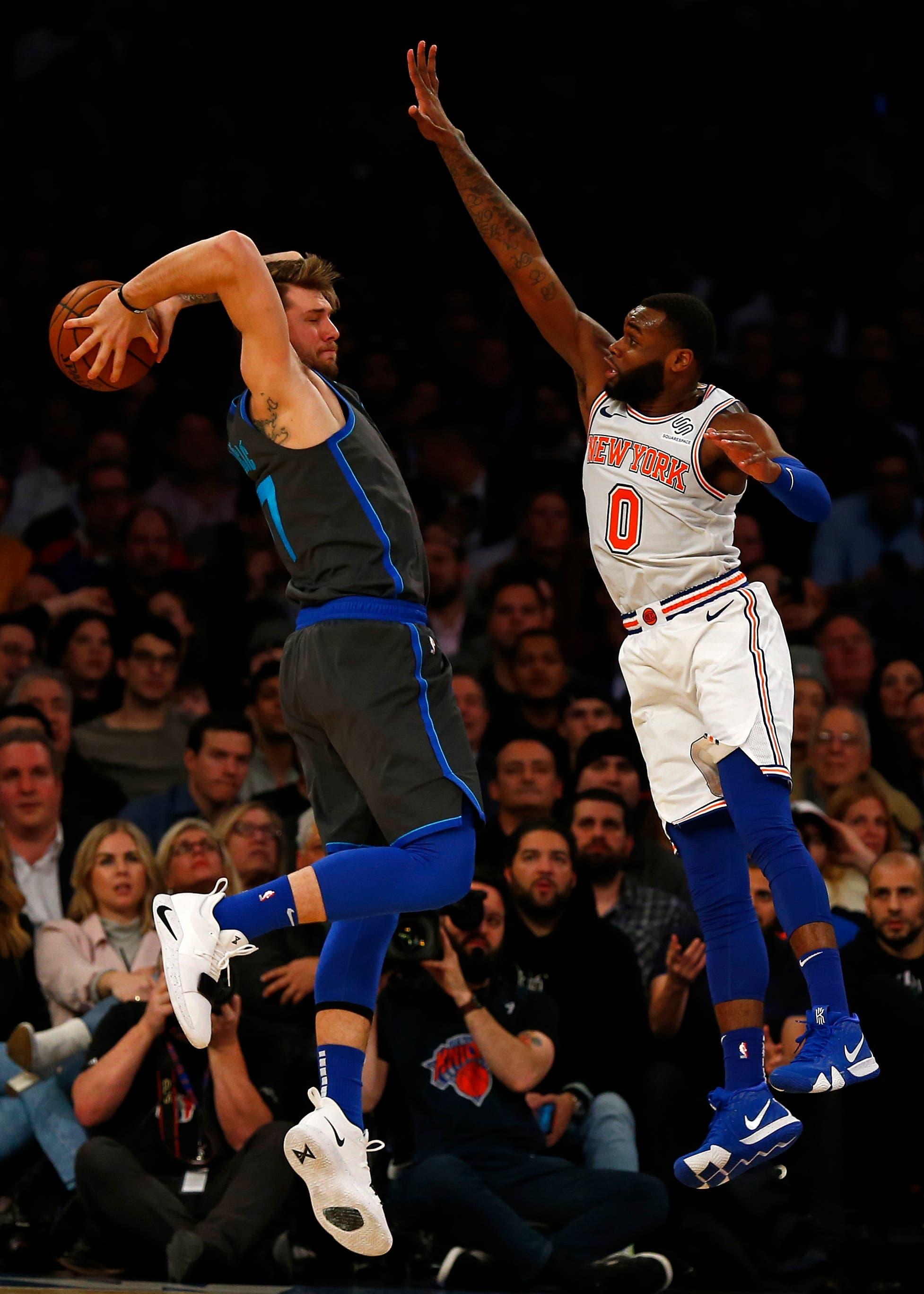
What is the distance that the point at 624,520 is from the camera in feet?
18.0

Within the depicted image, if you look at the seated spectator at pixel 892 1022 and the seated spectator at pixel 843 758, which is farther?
the seated spectator at pixel 843 758

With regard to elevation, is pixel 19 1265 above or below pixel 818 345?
below

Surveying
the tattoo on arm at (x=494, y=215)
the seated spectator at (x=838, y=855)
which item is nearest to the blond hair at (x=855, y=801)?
the seated spectator at (x=838, y=855)

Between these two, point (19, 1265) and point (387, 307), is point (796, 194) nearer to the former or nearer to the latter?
point (387, 307)

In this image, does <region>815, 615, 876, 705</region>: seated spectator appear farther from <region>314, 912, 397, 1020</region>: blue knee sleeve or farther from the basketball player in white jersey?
<region>314, 912, 397, 1020</region>: blue knee sleeve

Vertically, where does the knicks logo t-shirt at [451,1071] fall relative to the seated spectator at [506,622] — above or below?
below

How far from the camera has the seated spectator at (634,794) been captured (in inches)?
310

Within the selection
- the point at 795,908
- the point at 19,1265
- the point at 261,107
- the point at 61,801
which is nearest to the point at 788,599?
the point at 61,801

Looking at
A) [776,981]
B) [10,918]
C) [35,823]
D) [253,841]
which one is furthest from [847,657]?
[10,918]

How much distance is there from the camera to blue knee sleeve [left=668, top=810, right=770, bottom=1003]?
210 inches

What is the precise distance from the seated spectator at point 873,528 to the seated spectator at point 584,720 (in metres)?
2.15

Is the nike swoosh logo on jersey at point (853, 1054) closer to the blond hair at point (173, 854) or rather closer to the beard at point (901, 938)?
the beard at point (901, 938)

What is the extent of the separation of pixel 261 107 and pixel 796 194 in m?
4.14

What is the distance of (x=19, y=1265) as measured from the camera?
21.0ft
